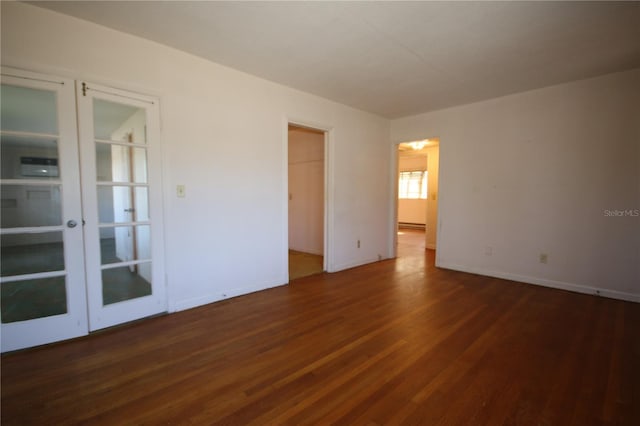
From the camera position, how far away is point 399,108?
15.2ft

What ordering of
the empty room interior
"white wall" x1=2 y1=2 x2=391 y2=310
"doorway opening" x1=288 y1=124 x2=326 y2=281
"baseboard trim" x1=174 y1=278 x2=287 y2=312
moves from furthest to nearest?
"doorway opening" x1=288 y1=124 x2=326 y2=281 < "baseboard trim" x1=174 y1=278 x2=287 y2=312 < "white wall" x1=2 y1=2 x2=391 y2=310 < the empty room interior

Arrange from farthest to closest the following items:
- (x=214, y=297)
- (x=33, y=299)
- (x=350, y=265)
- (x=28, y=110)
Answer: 1. (x=350, y=265)
2. (x=214, y=297)
3. (x=33, y=299)
4. (x=28, y=110)

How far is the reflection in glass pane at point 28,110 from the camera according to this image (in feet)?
7.01

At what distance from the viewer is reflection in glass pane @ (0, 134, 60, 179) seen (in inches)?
84.8

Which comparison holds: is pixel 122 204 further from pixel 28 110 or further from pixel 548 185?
pixel 548 185

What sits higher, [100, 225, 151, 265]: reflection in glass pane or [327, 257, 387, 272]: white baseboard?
[100, 225, 151, 265]: reflection in glass pane

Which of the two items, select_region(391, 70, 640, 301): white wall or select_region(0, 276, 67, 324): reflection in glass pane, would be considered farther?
select_region(391, 70, 640, 301): white wall

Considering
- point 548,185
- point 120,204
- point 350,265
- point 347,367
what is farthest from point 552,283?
point 120,204

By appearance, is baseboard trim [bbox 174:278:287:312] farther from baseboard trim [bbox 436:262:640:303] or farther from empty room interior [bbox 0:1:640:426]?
baseboard trim [bbox 436:262:640:303]

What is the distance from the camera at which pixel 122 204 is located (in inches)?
105

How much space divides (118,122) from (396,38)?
8.62ft

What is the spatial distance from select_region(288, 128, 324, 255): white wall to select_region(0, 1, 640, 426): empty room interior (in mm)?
1404

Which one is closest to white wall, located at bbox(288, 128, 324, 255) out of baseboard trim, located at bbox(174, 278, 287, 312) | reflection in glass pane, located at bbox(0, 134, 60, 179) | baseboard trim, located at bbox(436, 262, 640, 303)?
baseboard trim, located at bbox(174, 278, 287, 312)
